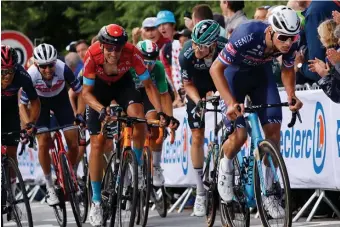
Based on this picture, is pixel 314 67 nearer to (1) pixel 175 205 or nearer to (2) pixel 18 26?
(1) pixel 175 205

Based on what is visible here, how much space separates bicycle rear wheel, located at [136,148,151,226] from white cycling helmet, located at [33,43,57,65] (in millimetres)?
1622

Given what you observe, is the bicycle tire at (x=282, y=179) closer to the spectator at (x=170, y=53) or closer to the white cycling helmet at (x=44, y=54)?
the white cycling helmet at (x=44, y=54)

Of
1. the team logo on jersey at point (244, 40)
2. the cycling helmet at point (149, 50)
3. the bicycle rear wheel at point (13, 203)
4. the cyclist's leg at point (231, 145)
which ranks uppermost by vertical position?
the team logo on jersey at point (244, 40)

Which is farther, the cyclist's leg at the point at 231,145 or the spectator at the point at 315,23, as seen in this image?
the spectator at the point at 315,23

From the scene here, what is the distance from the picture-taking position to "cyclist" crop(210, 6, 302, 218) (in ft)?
34.3

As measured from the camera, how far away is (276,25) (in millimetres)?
10461

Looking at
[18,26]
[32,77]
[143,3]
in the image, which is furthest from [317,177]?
[18,26]

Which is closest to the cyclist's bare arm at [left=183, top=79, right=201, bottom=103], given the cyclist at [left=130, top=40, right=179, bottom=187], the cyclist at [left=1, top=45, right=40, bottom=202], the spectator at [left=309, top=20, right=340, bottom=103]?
the cyclist at [left=130, top=40, right=179, bottom=187]

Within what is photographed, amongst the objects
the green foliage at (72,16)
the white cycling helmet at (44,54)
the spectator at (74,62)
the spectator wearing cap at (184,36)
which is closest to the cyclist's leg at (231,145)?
the white cycling helmet at (44,54)

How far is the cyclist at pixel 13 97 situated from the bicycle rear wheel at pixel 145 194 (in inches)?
48.7

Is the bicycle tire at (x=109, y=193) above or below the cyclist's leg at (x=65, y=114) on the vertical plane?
below

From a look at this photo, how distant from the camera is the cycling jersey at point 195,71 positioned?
44.2 ft

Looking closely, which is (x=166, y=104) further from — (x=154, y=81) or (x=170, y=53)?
(x=170, y=53)

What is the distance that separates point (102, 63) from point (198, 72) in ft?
5.02
